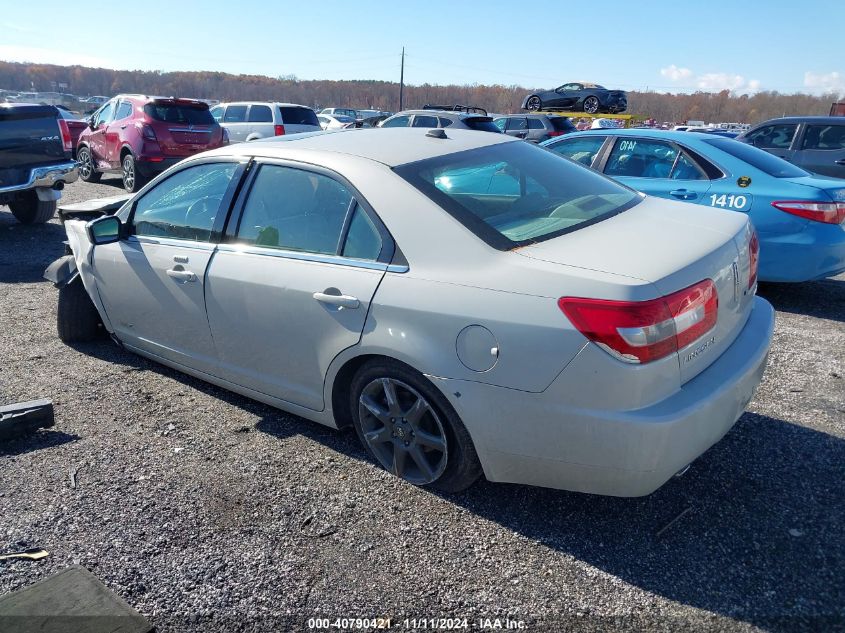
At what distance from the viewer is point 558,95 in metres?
20.5

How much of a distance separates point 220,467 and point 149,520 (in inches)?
18.4

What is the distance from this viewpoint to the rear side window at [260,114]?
16.1 m

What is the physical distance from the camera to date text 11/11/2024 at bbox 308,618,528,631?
7.52ft

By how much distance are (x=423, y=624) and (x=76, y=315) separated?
12.1ft

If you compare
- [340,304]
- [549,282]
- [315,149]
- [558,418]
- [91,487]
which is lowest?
[91,487]

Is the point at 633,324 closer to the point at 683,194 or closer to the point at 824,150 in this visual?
the point at 683,194

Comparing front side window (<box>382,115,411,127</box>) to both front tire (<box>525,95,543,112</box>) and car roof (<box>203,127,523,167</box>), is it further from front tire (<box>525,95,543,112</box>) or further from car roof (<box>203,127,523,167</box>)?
car roof (<box>203,127,523,167</box>)

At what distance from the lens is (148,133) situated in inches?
482

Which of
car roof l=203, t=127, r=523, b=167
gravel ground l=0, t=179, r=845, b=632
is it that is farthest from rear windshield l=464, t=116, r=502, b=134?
gravel ground l=0, t=179, r=845, b=632

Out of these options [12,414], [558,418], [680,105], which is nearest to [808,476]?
[558,418]

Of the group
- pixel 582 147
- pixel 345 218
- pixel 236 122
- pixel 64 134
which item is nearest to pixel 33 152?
pixel 64 134

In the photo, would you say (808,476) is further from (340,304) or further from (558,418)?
(340,304)

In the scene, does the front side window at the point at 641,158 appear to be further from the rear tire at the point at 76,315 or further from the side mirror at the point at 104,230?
the rear tire at the point at 76,315

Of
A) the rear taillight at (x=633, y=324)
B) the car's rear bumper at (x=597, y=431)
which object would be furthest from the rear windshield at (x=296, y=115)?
the rear taillight at (x=633, y=324)
